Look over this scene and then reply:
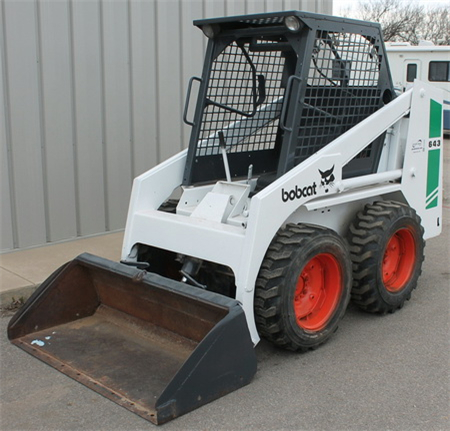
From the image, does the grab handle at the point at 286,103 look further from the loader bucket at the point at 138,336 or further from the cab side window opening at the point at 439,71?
the cab side window opening at the point at 439,71

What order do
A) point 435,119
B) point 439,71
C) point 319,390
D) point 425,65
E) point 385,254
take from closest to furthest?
1. point 319,390
2. point 385,254
3. point 435,119
4. point 439,71
5. point 425,65

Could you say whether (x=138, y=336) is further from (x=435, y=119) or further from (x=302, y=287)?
(x=435, y=119)

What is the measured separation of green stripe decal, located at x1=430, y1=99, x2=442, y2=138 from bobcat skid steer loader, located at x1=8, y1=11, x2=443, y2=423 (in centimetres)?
→ 2

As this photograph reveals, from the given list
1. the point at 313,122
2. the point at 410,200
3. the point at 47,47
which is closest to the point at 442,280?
the point at 410,200

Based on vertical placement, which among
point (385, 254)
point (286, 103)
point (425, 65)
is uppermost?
point (425, 65)

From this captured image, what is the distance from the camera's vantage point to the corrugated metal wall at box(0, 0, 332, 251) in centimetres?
650

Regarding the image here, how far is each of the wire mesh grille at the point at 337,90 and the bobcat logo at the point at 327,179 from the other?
239mm

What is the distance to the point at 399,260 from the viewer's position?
5633 mm

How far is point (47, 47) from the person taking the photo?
660 cm

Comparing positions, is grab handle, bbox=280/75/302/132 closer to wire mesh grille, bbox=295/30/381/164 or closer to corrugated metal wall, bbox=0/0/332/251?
wire mesh grille, bbox=295/30/381/164

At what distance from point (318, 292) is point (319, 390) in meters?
0.92

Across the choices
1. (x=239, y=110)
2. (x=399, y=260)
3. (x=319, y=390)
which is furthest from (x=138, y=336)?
(x=399, y=260)

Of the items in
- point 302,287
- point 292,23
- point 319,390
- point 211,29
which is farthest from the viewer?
point 211,29

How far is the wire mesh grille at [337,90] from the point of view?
4.86m
